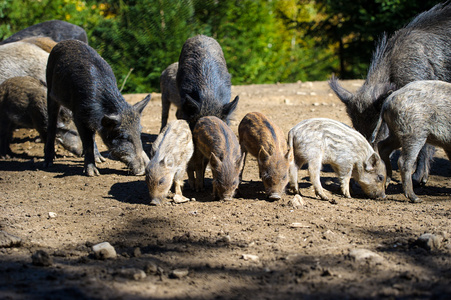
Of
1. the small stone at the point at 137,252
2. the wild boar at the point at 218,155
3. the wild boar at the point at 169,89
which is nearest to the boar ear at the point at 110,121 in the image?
the wild boar at the point at 218,155

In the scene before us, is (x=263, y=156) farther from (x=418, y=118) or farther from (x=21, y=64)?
(x=21, y=64)

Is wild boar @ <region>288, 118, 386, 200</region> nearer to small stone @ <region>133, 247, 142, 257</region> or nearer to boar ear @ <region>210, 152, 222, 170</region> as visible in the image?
boar ear @ <region>210, 152, 222, 170</region>

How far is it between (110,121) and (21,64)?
3.76 m

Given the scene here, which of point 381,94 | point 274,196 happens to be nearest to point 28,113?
point 274,196

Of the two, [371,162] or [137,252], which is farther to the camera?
[371,162]

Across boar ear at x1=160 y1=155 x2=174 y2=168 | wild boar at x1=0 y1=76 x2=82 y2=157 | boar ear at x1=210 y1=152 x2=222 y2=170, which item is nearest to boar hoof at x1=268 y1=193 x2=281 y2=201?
boar ear at x1=210 y1=152 x2=222 y2=170

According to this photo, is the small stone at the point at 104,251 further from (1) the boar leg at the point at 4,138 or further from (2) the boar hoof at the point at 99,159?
(1) the boar leg at the point at 4,138

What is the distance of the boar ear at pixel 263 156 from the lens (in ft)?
18.2

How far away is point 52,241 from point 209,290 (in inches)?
67.8

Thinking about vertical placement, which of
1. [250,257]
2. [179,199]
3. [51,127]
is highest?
[51,127]

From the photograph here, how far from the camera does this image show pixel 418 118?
5.57 meters

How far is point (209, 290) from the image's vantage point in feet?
10.9

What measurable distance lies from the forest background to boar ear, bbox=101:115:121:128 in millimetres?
7153

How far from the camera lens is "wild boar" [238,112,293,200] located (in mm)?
5504
